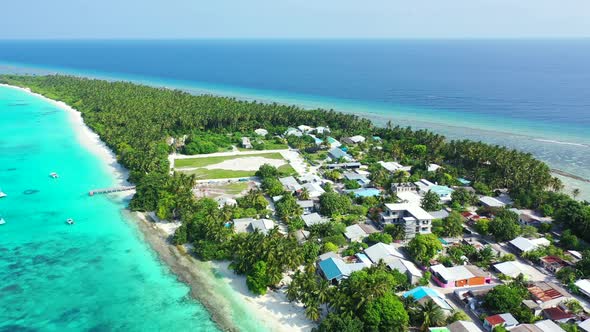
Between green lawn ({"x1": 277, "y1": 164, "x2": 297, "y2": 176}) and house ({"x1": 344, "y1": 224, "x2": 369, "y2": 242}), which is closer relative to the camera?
house ({"x1": 344, "y1": 224, "x2": 369, "y2": 242})

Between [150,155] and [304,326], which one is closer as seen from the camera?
[304,326]

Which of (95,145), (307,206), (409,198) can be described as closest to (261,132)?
(95,145)

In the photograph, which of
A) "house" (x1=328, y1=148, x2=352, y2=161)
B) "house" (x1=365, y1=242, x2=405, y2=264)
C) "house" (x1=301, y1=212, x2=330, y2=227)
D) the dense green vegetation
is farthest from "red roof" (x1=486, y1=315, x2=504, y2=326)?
"house" (x1=328, y1=148, x2=352, y2=161)

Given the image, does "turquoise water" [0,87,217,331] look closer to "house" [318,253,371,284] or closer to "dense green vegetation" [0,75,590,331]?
"dense green vegetation" [0,75,590,331]

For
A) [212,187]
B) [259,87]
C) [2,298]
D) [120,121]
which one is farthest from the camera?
[259,87]

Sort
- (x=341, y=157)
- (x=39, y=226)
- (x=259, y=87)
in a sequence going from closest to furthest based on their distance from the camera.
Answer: (x=39, y=226)
(x=341, y=157)
(x=259, y=87)

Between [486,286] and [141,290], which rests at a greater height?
[486,286]

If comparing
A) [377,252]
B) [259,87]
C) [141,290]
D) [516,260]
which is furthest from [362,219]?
[259,87]

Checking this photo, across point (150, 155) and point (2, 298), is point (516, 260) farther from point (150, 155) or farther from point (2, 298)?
point (150, 155)
